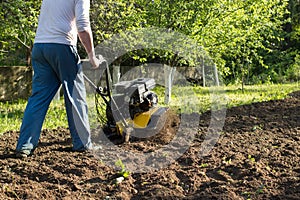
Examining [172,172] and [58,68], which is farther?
[58,68]

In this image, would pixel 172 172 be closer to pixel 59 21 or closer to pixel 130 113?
pixel 130 113

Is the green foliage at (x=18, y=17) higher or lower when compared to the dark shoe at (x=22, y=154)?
higher

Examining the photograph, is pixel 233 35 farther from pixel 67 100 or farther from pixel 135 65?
pixel 67 100

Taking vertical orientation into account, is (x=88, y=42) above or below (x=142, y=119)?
A: above

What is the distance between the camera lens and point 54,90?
492 centimetres

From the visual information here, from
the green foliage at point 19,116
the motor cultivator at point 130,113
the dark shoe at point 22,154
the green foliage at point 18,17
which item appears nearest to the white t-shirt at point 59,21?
the motor cultivator at point 130,113

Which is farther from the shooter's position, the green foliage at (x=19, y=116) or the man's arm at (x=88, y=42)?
the green foliage at (x=19, y=116)

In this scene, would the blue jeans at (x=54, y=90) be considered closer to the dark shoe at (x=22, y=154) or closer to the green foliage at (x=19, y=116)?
the dark shoe at (x=22, y=154)

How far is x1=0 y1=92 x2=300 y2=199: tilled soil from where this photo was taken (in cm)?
359

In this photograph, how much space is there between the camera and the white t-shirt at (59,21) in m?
4.68

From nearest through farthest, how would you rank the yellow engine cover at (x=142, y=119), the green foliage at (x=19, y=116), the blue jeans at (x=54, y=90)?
the blue jeans at (x=54, y=90), the yellow engine cover at (x=142, y=119), the green foliage at (x=19, y=116)

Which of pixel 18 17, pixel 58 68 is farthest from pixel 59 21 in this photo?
pixel 18 17

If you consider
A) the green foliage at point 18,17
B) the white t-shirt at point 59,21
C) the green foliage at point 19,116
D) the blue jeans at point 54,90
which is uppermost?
the green foliage at point 18,17

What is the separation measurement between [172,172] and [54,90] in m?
1.69
